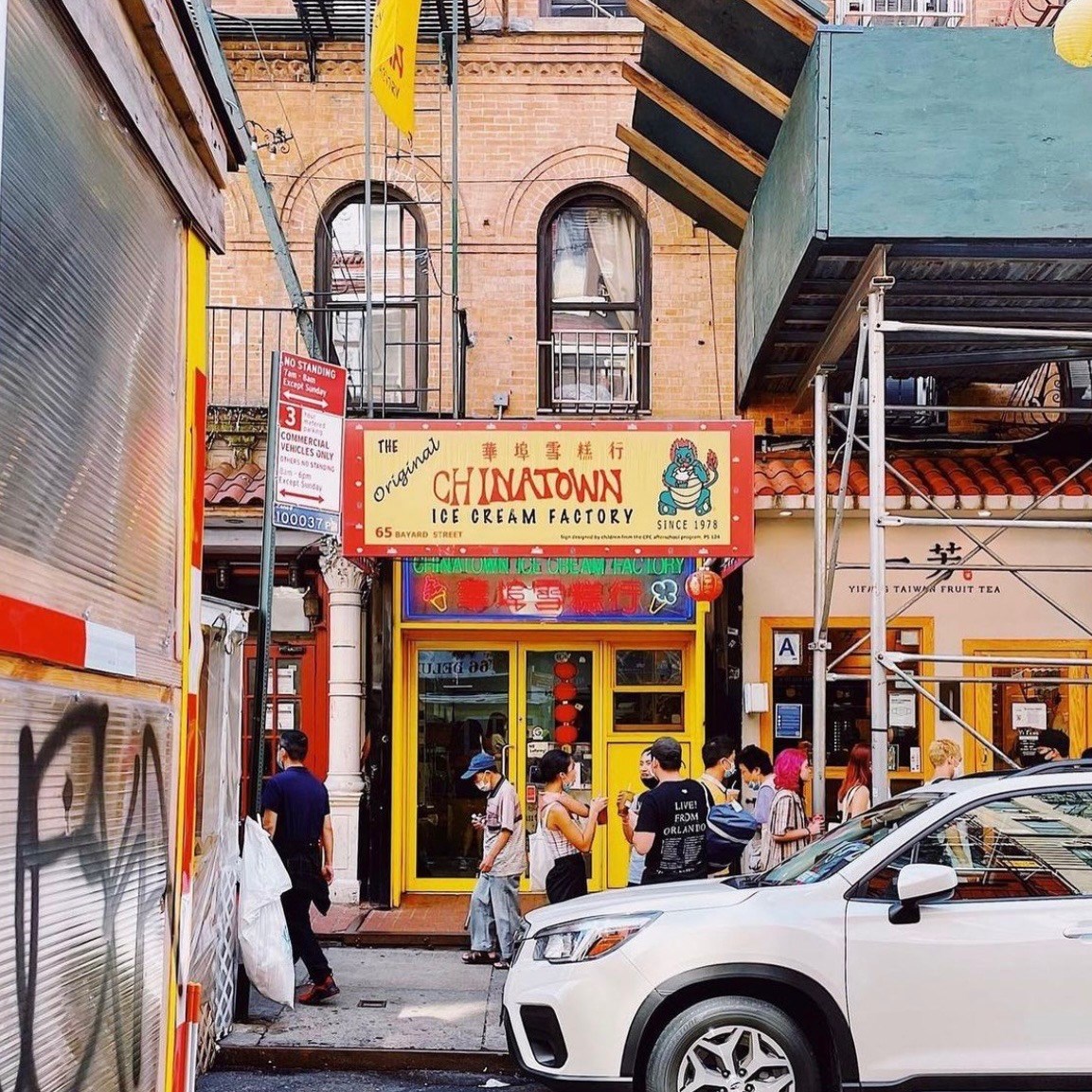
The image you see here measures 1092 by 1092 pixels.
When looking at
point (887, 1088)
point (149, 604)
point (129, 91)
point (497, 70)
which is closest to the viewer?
point (129, 91)

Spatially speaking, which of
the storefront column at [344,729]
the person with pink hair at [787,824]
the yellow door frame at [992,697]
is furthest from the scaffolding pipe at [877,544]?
the storefront column at [344,729]

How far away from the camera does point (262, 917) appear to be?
316 inches

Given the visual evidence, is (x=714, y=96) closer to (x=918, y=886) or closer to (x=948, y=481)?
(x=948, y=481)

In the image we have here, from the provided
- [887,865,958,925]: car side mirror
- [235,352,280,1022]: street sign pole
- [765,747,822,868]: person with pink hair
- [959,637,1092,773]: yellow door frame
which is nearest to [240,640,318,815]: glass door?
[235,352,280,1022]: street sign pole

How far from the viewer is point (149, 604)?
3744 millimetres

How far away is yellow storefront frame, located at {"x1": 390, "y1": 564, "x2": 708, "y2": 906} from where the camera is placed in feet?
41.3

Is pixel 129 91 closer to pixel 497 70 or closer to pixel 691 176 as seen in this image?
pixel 691 176

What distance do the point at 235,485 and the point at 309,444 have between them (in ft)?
14.1

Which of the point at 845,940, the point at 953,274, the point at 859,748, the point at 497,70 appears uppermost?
the point at 497,70

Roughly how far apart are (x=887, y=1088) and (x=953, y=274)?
18.5 feet

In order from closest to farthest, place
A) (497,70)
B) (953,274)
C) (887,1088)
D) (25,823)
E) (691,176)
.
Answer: (25,823) < (887,1088) < (953,274) < (691,176) < (497,70)

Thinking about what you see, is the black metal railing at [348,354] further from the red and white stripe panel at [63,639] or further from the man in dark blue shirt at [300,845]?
the red and white stripe panel at [63,639]

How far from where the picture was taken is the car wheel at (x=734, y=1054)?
237 inches

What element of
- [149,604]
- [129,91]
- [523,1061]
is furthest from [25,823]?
[523,1061]
